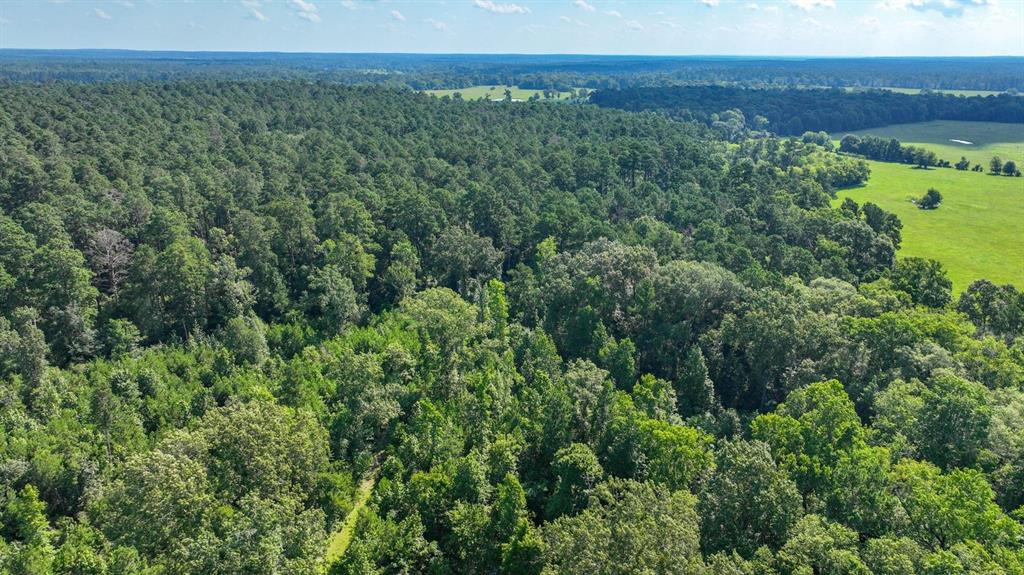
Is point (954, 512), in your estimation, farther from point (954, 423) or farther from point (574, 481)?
point (574, 481)

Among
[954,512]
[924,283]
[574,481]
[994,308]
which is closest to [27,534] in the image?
[574,481]

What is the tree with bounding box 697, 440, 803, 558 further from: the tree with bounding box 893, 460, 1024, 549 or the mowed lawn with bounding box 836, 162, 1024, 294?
the mowed lawn with bounding box 836, 162, 1024, 294

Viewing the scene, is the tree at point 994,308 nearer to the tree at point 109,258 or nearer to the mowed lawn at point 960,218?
the mowed lawn at point 960,218

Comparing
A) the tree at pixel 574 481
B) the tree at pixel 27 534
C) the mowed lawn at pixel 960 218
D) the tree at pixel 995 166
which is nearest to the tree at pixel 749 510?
the tree at pixel 574 481

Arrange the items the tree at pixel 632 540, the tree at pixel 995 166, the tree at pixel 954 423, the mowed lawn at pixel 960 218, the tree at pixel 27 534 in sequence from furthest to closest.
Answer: the tree at pixel 995 166, the mowed lawn at pixel 960 218, the tree at pixel 954 423, the tree at pixel 27 534, the tree at pixel 632 540

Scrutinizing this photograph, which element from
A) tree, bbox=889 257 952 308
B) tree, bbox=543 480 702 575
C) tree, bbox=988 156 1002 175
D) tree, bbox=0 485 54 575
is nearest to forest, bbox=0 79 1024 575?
tree, bbox=543 480 702 575

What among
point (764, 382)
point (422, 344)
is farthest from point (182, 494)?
point (764, 382)
